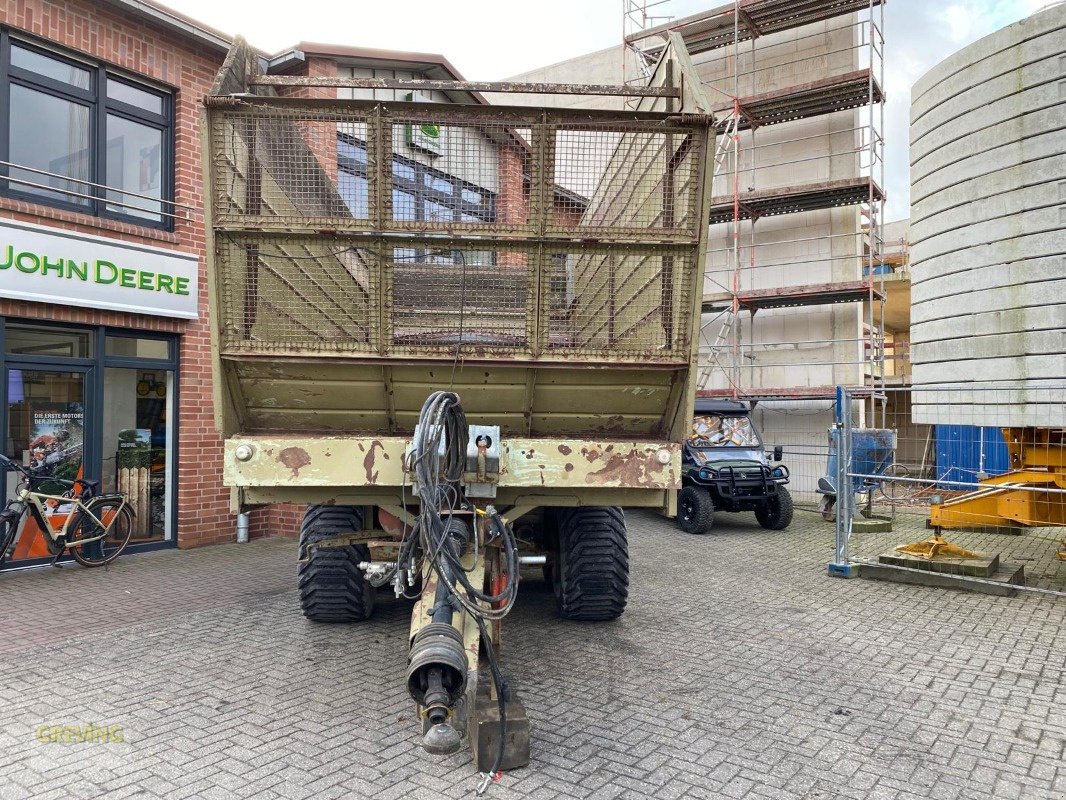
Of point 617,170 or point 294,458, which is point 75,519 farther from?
point 617,170

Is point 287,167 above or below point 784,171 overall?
below

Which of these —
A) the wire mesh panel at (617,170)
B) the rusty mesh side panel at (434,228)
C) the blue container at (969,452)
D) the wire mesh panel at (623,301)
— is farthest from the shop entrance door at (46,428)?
the blue container at (969,452)

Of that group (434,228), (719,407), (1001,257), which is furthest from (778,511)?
(434,228)

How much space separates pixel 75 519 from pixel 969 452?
9.91 m

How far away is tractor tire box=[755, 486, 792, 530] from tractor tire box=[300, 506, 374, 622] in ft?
23.9

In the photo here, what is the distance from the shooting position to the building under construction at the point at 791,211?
1430 centimetres

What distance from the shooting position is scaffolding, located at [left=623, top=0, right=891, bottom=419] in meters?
14.2

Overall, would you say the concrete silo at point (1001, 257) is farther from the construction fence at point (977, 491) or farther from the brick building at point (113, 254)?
the brick building at point (113, 254)

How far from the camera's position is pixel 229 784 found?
3.10 m

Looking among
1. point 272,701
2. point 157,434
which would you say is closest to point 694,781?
point 272,701

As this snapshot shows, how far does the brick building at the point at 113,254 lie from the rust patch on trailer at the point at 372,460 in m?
3.81

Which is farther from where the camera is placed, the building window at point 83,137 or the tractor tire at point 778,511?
the tractor tire at point 778,511

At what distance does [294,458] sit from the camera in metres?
4.02

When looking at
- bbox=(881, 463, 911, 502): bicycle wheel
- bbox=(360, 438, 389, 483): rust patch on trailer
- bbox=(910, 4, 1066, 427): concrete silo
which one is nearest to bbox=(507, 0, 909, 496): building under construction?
bbox=(881, 463, 911, 502): bicycle wheel
